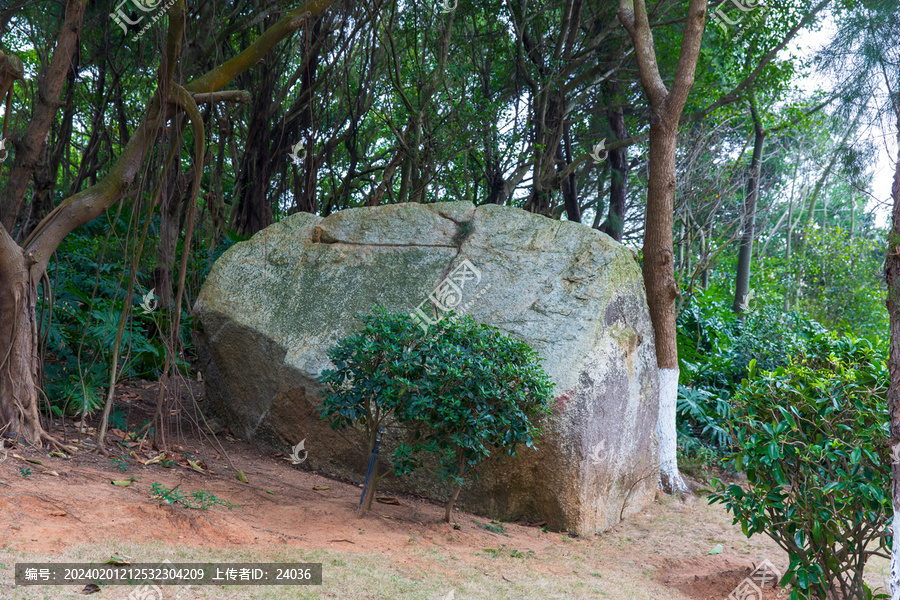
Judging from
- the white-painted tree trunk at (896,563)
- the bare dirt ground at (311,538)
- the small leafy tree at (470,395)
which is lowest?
the bare dirt ground at (311,538)

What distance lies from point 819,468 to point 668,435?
2885mm

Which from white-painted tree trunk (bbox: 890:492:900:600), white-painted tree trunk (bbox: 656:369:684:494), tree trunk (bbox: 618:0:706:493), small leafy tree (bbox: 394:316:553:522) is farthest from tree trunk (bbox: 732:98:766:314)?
white-painted tree trunk (bbox: 890:492:900:600)

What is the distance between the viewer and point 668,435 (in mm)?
5984

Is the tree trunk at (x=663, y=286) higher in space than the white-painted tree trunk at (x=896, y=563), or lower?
higher

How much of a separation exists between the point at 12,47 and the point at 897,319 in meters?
11.3

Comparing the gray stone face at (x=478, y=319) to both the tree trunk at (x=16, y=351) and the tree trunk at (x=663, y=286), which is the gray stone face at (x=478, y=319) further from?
the tree trunk at (x=16, y=351)

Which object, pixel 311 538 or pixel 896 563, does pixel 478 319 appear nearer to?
pixel 311 538

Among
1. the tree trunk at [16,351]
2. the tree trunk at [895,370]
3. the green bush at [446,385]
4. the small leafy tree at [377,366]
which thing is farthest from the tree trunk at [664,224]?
the tree trunk at [16,351]

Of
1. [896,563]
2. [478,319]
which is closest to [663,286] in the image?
[478,319]

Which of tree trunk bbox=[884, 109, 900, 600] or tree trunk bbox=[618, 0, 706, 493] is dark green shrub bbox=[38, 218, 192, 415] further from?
tree trunk bbox=[618, 0, 706, 493]

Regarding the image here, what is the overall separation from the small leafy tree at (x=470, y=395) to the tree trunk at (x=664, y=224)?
7.80 ft

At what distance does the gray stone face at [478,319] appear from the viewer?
4.61m

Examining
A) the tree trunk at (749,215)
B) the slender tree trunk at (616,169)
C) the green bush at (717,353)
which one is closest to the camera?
the green bush at (717,353)

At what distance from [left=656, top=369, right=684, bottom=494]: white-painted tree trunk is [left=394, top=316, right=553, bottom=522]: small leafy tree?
2330 mm
